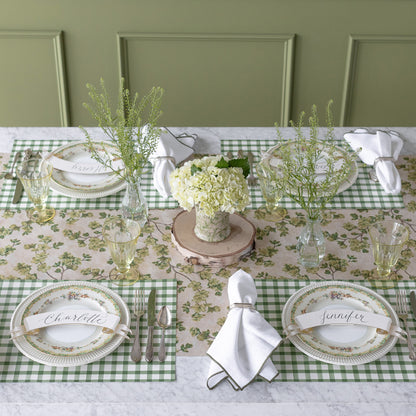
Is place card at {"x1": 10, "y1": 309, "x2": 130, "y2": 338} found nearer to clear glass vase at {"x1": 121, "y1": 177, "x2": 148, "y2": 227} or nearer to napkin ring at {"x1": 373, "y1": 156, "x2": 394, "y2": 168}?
clear glass vase at {"x1": 121, "y1": 177, "x2": 148, "y2": 227}

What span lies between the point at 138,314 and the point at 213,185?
386mm

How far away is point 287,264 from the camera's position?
187 cm

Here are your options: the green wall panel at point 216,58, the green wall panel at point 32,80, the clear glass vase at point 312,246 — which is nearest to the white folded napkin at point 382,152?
the clear glass vase at point 312,246

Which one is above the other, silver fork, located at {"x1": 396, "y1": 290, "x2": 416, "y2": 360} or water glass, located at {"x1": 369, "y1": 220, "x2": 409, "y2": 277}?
water glass, located at {"x1": 369, "y1": 220, "x2": 409, "y2": 277}

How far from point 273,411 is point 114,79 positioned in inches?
91.1

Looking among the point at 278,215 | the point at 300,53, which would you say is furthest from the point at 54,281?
the point at 300,53

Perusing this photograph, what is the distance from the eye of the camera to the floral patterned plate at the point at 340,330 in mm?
1571

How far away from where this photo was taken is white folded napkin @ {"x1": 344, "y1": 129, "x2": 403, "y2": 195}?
2.15 m

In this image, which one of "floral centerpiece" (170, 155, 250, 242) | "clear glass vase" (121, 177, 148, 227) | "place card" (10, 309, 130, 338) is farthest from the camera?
"clear glass vase" (121, 177, 148, 227)

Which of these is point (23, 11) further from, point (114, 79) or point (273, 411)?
point (273, 411)

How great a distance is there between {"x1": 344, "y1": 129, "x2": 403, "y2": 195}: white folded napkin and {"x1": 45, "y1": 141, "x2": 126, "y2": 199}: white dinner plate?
2.72 feet

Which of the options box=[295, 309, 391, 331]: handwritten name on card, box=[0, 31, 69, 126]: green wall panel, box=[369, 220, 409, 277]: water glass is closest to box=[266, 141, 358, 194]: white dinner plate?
box=[369, 220, 409, 277]: water glass

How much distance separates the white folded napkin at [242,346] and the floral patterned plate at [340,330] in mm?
88

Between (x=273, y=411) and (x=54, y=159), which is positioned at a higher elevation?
(x=54, y=159)
